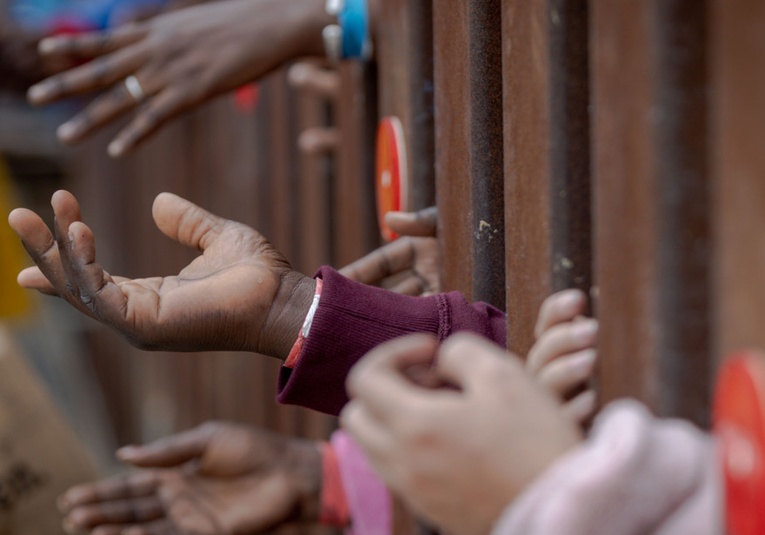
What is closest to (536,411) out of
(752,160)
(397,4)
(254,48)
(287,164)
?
(752,160)

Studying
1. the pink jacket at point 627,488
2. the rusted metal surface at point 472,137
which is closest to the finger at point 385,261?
the rusted metal surface at point 472,137

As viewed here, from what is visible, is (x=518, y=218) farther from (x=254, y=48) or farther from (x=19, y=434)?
(x=19, y=434)

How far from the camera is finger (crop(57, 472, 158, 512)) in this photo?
52.5 inches

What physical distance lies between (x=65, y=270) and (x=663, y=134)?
0.39 m

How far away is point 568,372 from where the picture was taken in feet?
1.85

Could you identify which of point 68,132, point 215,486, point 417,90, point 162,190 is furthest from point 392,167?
point 162,190

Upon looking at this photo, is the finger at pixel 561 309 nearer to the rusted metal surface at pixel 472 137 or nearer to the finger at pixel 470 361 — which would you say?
the finger at pixel 470 361

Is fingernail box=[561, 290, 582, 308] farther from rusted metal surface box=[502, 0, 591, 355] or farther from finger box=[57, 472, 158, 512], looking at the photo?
finger box=[57, 472, 158, 512]

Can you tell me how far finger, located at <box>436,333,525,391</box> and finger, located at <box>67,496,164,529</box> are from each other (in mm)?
988

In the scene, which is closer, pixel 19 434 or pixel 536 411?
pixel 536 411

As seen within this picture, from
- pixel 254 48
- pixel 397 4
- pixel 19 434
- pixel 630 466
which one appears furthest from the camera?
pixel 19 434

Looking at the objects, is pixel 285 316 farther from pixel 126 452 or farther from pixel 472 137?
pixel 126 452

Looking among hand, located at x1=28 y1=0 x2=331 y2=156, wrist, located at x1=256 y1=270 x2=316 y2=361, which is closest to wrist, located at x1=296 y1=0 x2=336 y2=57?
hand, located at x1=28 y1=0 x2=331 y2=156

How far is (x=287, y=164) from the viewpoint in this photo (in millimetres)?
1940
